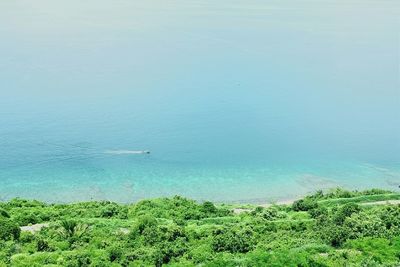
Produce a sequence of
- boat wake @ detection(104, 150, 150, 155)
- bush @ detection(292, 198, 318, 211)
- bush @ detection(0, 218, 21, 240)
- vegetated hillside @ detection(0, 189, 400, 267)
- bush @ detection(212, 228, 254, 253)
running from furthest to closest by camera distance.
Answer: boat wake @ detection(104, 150, 150, 155) < bush @ detection(292, 198, 318, 211) < bush @ detection(0, 218, 21, 240) < bush @ detection(212, 228, 254, 253) < vegetated hillside @ detection(0, 189, 400, 267)

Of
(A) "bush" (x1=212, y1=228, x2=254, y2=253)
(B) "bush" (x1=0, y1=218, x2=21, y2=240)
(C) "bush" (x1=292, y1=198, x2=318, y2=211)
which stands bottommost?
A: (A) "bush" (x1=212, y1=228, x2=254, y2=253)

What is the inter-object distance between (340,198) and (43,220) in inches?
752

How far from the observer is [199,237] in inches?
1026

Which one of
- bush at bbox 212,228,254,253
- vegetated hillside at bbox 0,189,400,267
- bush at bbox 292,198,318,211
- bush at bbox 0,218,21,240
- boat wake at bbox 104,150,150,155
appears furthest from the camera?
boat wake at bbox 104,150,150,155

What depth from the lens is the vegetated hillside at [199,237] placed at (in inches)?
862

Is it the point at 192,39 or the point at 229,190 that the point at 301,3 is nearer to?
the point at 192,39

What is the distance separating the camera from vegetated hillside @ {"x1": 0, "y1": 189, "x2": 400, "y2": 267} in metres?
21.9

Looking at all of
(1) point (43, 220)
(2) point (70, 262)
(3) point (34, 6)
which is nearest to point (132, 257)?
(2) point (70, 262)

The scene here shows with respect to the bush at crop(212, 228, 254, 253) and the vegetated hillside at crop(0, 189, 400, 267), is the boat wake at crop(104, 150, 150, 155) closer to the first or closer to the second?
the vegetated hillside at crop(0, 189, 400, 267)

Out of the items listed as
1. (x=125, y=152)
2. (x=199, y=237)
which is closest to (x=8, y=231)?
(x=199, y=237)

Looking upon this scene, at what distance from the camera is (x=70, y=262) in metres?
21.6

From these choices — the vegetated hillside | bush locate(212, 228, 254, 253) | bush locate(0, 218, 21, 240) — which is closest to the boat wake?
the vegetated hillside

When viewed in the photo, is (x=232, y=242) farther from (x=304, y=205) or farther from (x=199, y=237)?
(x=304, y=205)

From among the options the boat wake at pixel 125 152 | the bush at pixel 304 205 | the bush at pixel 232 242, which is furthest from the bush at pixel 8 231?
the boat wake at pixel 125 152
